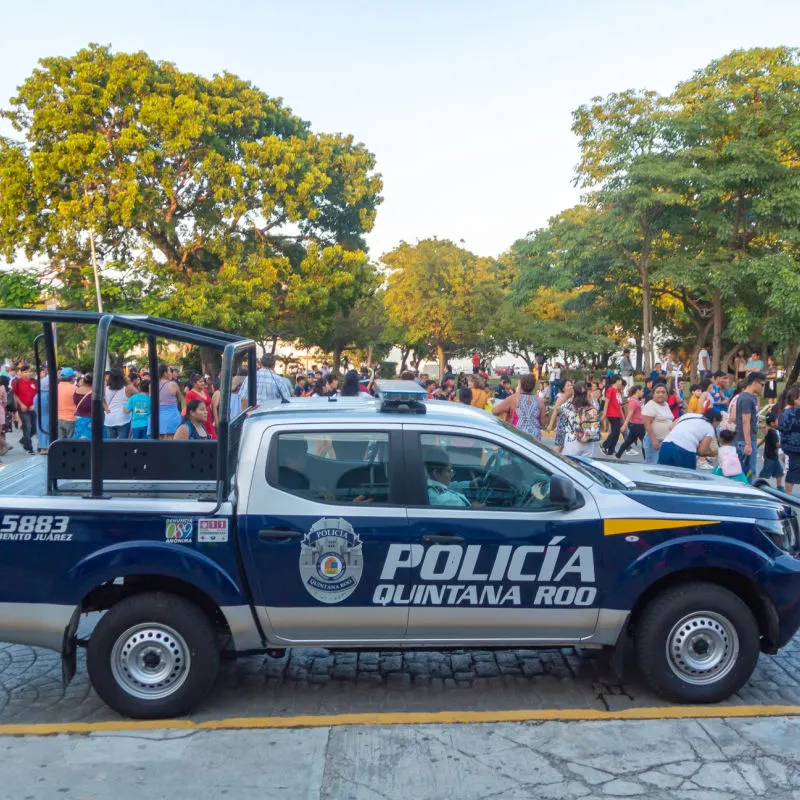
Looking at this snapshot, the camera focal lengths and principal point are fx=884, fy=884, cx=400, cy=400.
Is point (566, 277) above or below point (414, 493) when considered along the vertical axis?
above

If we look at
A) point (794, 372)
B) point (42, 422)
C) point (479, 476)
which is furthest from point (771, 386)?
point (479, 476)

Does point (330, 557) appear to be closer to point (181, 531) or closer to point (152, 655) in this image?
point (181, 531)

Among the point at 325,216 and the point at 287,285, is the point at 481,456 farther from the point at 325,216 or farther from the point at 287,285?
the point at 325,216

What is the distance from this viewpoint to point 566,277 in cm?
3128

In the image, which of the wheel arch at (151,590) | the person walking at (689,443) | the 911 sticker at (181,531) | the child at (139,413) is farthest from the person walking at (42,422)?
the person walking at (689,443)

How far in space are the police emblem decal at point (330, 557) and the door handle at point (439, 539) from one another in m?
0.37

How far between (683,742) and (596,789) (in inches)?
28.6

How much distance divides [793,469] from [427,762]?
24.1ft

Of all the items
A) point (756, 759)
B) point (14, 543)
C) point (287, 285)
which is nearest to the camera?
point (756, 759)

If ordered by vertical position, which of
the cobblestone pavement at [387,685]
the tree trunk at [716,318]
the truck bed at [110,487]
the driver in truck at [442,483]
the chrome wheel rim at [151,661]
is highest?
the tree trunk at [716,318]

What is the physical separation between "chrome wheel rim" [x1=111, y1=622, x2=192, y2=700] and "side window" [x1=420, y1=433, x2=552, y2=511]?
1633mm

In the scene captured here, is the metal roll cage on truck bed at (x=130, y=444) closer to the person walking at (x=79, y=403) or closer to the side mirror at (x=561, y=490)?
the side mirror at (x=561, y=490)

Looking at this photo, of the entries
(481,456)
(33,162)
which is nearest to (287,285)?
(33,162)

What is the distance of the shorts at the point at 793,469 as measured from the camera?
1015cm
